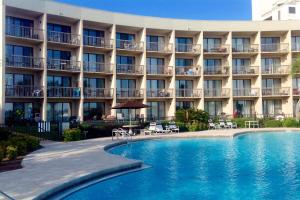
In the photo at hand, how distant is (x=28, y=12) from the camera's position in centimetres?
2784

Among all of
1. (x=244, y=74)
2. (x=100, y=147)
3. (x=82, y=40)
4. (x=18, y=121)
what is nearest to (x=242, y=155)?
(x=100, y=147)

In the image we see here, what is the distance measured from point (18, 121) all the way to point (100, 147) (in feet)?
37.5

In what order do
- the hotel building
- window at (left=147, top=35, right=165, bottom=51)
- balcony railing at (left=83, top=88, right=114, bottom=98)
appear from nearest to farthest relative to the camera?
the hotel building, balcony railing at (left=83, top=88, right=114, bottom=98), window at (left=147, top=35, right=165, bottom=51)

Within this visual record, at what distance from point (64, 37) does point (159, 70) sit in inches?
417

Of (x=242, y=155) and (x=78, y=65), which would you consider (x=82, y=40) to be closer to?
(x=78, y=65)

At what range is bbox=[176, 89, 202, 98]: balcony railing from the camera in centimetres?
3614

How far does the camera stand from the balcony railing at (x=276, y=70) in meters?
37.1

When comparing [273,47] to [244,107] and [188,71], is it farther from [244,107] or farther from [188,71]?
[188,71]

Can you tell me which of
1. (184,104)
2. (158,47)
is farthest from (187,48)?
(184,104)

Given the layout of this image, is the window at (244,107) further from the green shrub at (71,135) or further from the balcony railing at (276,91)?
the green shrub at (71,135)

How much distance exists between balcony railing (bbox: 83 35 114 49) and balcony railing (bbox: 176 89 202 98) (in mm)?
8807

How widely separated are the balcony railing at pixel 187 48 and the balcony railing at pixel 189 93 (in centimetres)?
420

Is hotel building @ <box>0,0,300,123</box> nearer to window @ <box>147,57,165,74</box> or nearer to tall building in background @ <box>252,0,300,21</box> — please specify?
window @ <box>147,57,165,74</box>

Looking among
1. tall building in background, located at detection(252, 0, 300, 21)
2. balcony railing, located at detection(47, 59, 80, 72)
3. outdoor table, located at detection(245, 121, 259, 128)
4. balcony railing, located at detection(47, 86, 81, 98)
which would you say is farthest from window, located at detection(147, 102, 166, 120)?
tall building in background, located at detection(252, 0, 300, 21)
